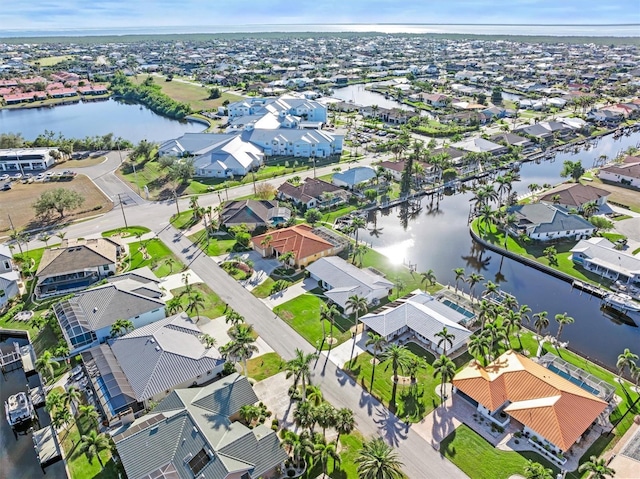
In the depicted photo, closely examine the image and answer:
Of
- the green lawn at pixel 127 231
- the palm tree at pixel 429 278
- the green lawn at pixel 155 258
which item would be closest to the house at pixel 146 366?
the green lawn at pixel 155 258

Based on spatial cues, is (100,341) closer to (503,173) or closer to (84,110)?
(503,173)

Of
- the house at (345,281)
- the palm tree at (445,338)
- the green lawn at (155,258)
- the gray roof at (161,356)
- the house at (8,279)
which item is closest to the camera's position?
the gray roof at (161,356)

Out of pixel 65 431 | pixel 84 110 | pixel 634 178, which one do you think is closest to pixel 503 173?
pixel 634 178

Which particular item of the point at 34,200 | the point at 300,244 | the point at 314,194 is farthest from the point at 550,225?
the point at 34,200

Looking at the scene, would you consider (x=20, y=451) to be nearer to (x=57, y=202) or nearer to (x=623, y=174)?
(x=57, y=202)

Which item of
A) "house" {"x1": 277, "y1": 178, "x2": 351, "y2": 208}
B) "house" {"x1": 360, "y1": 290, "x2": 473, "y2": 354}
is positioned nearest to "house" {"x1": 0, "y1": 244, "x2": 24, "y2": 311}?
"house" {"x1": 360, "y1": 290, "x2": 473, "y2": 354}

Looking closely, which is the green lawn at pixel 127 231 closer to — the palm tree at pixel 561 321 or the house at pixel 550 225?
the palm tree at pixel 561 321
